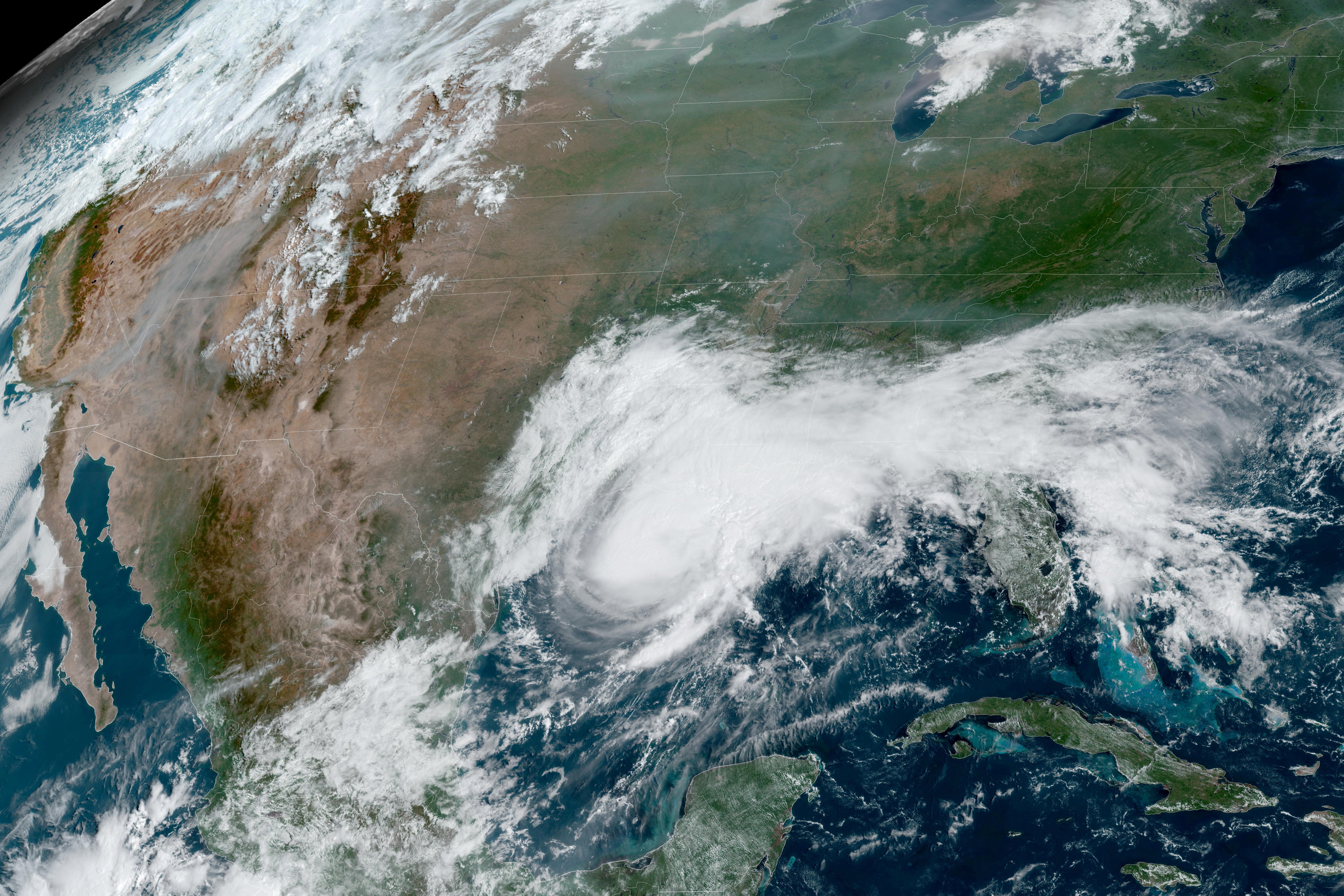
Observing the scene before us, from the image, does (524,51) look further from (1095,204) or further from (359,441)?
(1095,204)

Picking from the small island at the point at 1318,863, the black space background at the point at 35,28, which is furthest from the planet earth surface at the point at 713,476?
the black space background at the point at 35,28

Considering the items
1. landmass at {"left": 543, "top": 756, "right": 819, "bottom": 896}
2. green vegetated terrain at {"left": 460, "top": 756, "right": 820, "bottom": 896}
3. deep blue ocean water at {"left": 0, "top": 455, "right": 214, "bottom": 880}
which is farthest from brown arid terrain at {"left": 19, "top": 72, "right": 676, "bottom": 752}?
landmass at {"left": 543, "top": 756, "right": 819, "bottom": 896}

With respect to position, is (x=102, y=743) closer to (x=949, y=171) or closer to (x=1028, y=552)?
(x=1028, y=552)

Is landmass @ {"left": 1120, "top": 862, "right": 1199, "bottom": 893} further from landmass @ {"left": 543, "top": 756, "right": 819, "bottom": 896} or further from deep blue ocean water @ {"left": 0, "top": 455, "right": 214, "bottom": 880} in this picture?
deep blue ocean water @ {"left": 0, "top": 455, "right": 214, "bottom": 880}

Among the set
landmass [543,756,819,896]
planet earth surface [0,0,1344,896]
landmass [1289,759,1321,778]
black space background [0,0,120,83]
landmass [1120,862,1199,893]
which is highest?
black space background [0,0,120,83]

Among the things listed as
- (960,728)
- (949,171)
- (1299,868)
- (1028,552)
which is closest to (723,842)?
(960,728)

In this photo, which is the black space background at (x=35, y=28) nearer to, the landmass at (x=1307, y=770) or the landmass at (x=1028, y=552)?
the landmass at (x=1028, y=552)
